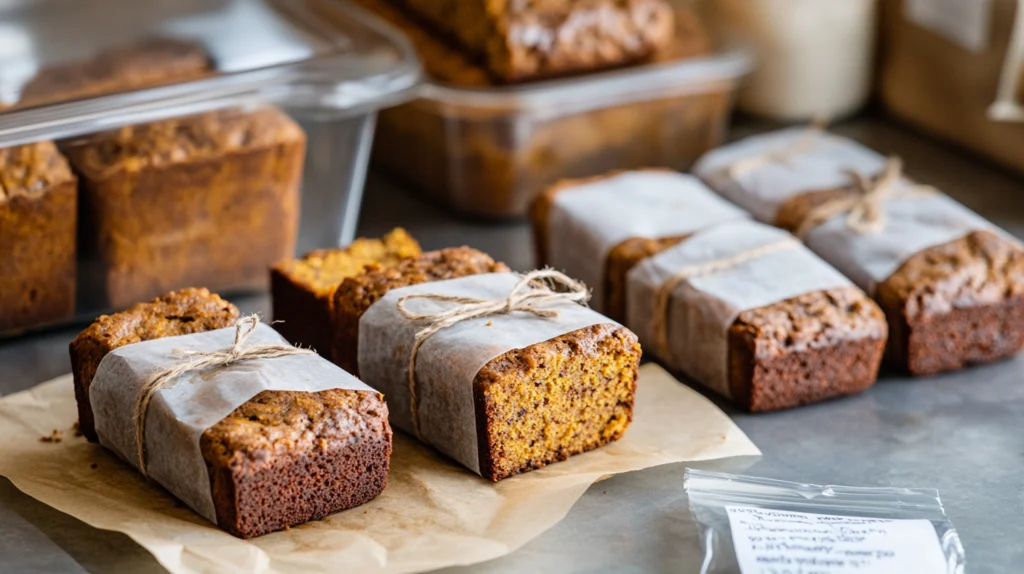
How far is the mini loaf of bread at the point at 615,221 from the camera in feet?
8.09

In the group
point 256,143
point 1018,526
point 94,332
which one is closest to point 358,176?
point 256,143

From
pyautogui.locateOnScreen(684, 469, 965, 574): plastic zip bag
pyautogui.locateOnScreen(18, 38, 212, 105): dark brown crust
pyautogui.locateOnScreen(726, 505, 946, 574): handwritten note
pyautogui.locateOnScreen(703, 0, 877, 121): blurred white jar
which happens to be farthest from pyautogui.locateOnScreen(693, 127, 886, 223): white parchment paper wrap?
pyautogui.locateOnScreen(18, 38, 212, 105): dark brown crust

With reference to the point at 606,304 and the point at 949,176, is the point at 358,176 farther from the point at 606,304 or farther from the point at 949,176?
the point at 949,176

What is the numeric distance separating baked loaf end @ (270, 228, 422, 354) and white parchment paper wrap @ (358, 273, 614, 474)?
17 centimetres

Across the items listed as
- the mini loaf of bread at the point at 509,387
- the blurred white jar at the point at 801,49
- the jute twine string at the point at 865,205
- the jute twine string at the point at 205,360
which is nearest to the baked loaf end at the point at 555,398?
the mini loaf of bread at the point at 509,387

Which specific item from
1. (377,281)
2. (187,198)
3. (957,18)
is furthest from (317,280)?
(957,18)

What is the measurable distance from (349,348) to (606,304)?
0.57 meters

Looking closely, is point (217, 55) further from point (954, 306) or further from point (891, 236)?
point (954, 306)

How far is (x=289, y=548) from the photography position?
1.80 metres

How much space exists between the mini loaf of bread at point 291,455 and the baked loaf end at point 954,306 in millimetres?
1038

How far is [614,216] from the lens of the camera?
253 centimetres

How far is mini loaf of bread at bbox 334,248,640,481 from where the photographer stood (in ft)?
6.33

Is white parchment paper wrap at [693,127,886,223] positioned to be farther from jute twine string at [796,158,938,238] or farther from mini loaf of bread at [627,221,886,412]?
mini loaf of bread at [627,221,886,412]

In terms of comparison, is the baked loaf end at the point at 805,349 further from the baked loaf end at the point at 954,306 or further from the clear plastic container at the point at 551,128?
the clear plastic container at the point at 551,128
